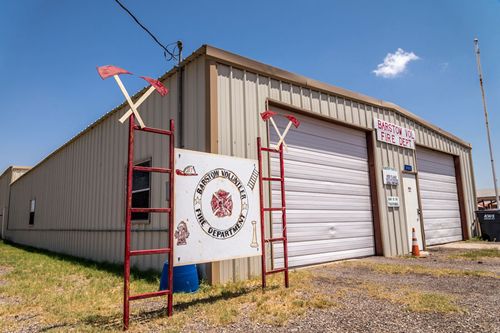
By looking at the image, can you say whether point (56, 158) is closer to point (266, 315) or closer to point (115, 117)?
point (115, 117)

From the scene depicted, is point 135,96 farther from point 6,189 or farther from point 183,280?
point 6,189

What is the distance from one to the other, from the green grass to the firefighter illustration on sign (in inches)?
34.0

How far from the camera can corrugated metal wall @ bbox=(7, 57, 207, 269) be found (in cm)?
695

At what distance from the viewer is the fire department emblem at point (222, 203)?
16.0ft

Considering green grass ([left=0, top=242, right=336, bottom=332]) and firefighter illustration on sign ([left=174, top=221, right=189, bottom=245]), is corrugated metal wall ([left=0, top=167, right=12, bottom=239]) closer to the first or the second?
green grass ([left=0, top=242, right=336, bottom=332])

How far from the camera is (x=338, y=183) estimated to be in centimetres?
920

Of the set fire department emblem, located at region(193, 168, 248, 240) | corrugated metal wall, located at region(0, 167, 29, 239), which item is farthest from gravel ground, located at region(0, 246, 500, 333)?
corrugated metal wall, located at region(0, 167, 29, 239)

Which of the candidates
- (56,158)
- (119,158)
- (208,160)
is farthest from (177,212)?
(56,158)

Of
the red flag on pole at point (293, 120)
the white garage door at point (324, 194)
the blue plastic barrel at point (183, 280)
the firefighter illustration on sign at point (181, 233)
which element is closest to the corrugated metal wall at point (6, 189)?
the white garage door at point (324, 194)

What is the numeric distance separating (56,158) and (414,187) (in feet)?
48.3

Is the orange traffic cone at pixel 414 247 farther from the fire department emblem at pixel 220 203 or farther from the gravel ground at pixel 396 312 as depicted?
the fire department emblem at pixel 220 203

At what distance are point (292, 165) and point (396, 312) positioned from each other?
4358 mm

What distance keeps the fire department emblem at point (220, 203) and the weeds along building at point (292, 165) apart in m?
1.11

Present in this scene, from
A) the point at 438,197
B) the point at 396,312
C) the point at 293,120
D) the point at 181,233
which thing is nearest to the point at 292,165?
the point at 293,120
